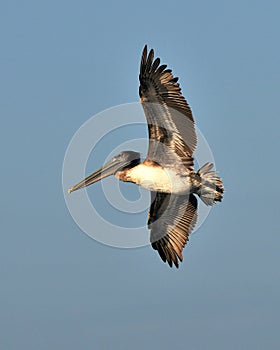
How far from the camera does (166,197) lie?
4412cm

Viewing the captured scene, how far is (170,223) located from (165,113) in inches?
110

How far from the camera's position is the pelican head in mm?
43969

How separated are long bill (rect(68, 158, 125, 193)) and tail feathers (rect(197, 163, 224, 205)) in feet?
6.96

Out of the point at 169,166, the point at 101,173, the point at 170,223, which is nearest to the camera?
the point at 169,166

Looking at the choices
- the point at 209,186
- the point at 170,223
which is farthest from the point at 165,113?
the point at 170,223

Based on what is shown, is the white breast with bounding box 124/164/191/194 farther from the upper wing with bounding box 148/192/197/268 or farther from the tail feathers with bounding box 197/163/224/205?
the upper wing with bounding box 148/192/197/268

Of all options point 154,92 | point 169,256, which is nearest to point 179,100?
point 154,92

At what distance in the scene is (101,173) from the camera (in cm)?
4509

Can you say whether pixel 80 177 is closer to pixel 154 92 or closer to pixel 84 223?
pixel 84 223

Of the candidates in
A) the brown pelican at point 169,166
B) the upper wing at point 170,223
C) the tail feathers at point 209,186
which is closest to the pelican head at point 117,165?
the brown pelican at point 169,166

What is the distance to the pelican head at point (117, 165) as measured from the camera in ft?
144

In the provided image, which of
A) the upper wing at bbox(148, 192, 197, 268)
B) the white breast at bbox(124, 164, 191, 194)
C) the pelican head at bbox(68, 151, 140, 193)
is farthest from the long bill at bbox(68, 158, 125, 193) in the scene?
the white breast at bbox(124, 164, 191, 194)

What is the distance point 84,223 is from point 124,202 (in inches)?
37.1

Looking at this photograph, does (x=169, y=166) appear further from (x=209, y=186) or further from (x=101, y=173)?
(x=101, y=173)
